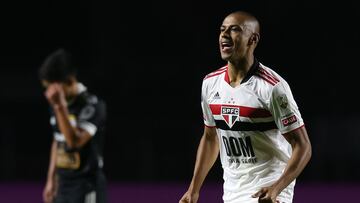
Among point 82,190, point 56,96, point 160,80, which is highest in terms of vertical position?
point 56,96

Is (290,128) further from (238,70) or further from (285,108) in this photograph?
(238,70)

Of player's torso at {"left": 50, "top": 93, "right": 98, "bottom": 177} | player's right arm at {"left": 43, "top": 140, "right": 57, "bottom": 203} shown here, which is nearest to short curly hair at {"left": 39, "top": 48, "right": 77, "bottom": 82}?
player's torso at {"left": 50, "top": 93, "right": 98, "bottom": 177}

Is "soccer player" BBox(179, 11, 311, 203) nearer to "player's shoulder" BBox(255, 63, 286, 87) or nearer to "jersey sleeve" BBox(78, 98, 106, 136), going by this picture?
"player's shoulder" BBox(255, 63, 286, 87)

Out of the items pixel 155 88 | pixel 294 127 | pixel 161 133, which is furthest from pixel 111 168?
pixel 294 127

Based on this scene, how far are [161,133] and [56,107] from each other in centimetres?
877

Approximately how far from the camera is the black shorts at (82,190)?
5.61 meters

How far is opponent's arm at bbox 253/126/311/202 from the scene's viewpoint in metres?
4.04

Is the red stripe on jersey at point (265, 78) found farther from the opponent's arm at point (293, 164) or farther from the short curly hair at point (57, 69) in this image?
the short curly hair at point (57, 69)

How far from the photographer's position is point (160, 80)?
1603 cm

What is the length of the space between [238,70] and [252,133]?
38 centimetres

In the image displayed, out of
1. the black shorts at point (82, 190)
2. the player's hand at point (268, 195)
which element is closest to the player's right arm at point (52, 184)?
the black shorts at point (82, 190)

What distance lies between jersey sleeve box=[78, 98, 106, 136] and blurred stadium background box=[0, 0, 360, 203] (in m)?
4.79

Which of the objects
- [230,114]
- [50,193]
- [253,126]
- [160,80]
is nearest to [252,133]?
[253,126]
